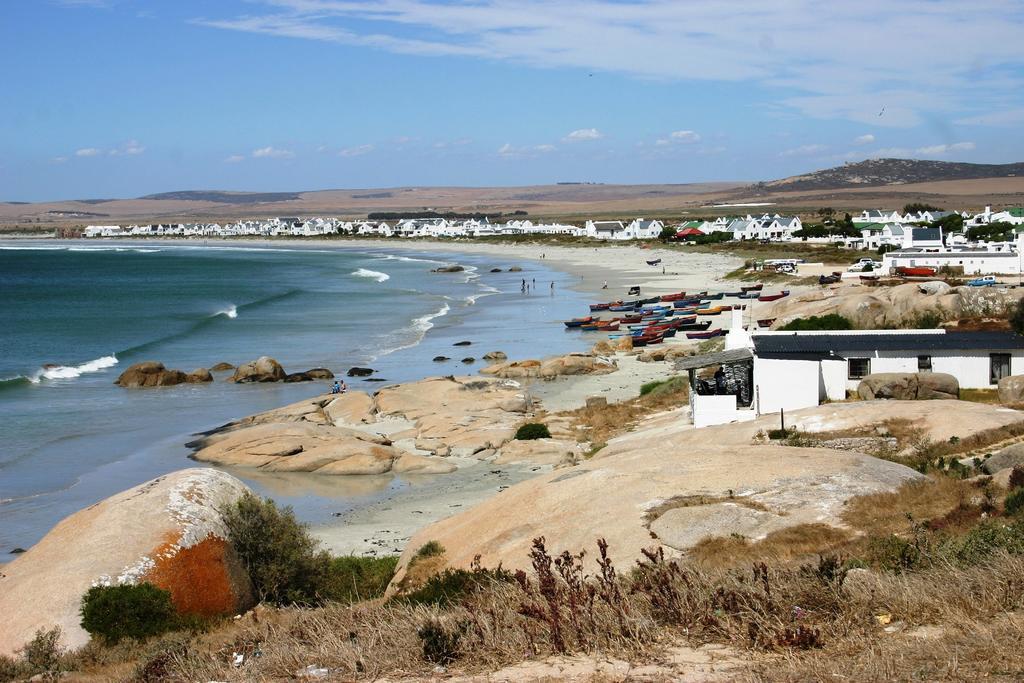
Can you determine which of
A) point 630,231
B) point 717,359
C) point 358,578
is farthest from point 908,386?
point 630,231

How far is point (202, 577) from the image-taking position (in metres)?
12.8

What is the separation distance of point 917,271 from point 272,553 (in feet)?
158

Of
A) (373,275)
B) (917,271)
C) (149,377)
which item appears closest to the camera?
A: (149,377)

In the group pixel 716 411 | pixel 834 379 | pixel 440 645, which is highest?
pixel 440 645

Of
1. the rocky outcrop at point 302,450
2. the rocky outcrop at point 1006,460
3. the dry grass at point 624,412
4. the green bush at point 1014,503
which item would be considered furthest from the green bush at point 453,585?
the rocky outcrop at point 302,450

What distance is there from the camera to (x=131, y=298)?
9138 cm

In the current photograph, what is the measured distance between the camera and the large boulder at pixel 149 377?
42688 millimetres

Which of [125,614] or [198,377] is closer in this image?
[125,614]

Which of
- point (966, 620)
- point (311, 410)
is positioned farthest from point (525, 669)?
point (311, 410)

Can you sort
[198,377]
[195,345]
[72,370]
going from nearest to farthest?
[198,377] → [72,370] → [195,345]

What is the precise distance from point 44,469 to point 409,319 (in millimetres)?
38781

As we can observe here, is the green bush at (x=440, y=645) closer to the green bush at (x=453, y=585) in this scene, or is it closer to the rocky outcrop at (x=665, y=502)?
the green bush at (x=453, y=585)

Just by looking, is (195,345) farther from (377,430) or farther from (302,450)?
(302,450)

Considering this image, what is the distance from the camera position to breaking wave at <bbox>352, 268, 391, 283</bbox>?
105438 mm
